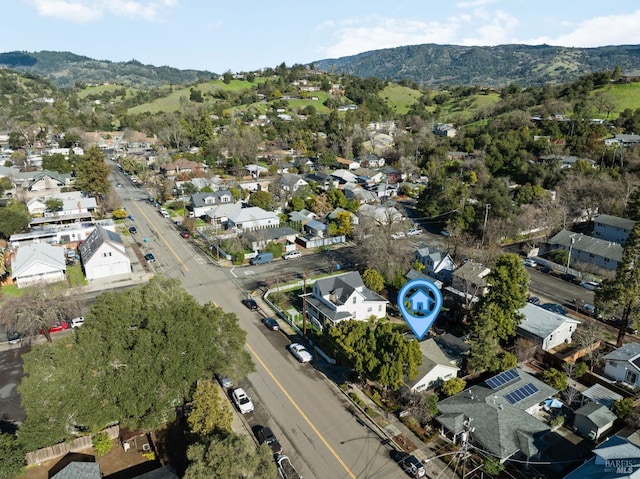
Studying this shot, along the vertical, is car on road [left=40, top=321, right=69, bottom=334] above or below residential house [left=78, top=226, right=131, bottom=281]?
below

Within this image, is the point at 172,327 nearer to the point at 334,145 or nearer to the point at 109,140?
the point at 334,145

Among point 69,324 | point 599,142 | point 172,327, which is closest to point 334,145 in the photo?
point 599,142

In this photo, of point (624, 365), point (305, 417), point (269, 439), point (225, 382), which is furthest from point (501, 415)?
point (225, 382)

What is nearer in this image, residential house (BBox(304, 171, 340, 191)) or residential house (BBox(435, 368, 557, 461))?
residential house (BBox(435, 368, 557, 461))

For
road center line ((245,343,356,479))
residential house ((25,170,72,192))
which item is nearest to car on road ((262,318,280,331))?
road center line ((245,343,356,479))

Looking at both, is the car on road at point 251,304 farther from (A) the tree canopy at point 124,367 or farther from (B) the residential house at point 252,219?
(B) the residential house at point 252,219

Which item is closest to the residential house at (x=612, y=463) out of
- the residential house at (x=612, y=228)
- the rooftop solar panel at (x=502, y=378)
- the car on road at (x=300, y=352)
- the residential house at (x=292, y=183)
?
the rooftop solar panel at (x=502, y=378)

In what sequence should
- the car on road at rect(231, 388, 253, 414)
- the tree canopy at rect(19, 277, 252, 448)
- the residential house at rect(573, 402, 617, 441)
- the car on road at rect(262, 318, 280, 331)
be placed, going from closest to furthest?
1. the tree canopy at rect(19, 277, 252, 448)
2. the residential house at rect(573, 402, 617, 441)
3. the car on road at rect(231, 388, 253, 414)
4. the car on road at rect(262, 318, 280, 331)

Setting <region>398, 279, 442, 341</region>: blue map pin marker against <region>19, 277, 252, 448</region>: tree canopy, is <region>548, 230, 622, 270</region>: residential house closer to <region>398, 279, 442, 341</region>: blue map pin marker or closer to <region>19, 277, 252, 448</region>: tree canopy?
<region>398, 279, 442, 341</region>: blue map pin marker
